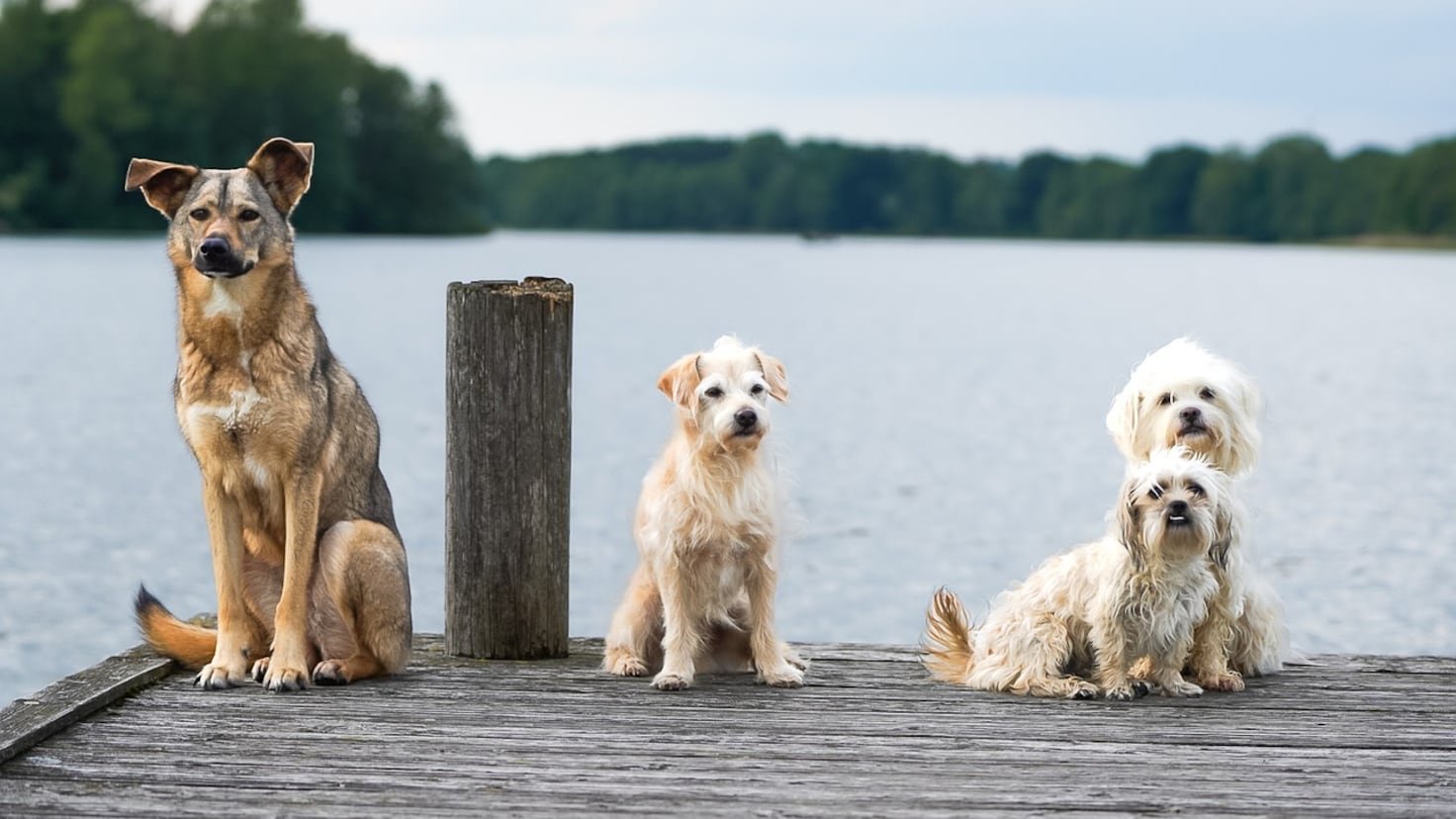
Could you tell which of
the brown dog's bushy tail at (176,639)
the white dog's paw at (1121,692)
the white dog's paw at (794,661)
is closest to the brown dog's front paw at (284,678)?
the brown dog's bushy tail at (176,639)

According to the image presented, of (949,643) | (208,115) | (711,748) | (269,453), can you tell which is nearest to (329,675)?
(269,453)

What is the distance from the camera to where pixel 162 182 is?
192 inches

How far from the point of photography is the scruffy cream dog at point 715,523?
5.04 meters

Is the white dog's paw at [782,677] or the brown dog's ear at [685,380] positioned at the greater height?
the brown dog's ear at [685,380]

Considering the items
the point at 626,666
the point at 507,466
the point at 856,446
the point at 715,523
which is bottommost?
the point at 856,446

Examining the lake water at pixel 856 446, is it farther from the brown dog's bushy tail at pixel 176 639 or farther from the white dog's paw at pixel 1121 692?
the brown dog's bushy tail at pixel 176 639

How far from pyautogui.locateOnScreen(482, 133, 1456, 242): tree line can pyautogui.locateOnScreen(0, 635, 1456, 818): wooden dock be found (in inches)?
3349

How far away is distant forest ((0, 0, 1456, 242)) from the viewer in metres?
68.3

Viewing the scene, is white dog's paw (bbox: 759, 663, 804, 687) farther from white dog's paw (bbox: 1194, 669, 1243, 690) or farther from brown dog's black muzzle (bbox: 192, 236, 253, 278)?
brown dog's black muzzle (bbox: 192, 236, 253, 278)

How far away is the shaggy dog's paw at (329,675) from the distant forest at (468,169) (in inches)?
2558

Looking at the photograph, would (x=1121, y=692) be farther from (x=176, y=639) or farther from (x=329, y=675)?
(x=176, y=639)

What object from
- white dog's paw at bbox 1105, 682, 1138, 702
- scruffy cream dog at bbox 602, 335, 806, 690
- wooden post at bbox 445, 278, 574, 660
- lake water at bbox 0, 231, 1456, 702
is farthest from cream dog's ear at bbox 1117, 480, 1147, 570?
wooden post at bbox 445, 278, 574, 660

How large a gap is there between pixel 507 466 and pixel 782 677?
119 cm

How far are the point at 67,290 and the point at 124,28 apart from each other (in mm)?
32417
